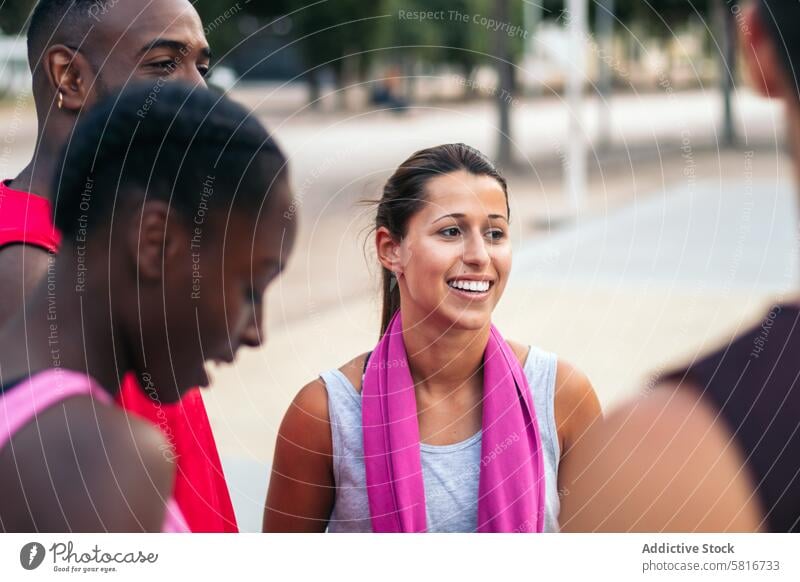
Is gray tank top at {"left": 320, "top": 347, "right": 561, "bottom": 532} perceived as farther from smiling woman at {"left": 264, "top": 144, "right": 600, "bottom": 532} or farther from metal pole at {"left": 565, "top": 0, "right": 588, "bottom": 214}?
metal pole at {"left": 565, "top": 0, "right": 588, "bottom": 214}

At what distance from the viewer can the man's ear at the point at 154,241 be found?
4.74ft

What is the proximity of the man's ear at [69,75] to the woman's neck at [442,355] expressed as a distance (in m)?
0.67

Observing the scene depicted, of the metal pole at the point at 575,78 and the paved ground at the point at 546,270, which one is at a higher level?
the metal pole at the point at 575,78

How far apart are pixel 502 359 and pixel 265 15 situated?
7.64ft

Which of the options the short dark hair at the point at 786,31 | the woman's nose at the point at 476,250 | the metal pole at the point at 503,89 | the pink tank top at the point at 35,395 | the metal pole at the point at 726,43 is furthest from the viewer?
the metal pole at the point at 726,43

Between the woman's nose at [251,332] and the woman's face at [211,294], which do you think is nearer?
the woman's face at [211,294]

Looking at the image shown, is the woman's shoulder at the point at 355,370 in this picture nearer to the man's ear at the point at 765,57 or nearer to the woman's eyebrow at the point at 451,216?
the woman's eyebrow at the point at 451,216

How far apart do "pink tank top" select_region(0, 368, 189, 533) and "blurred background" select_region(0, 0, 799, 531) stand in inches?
26.5

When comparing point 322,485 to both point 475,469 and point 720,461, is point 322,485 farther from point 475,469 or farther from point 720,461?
point 720,461

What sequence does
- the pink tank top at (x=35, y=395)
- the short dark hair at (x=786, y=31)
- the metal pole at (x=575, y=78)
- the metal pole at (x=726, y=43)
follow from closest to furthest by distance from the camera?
the short dark hair at (x=786, y=31) < the pink tank top at (x=35, y=395) < the metal pole at (x=726, y=43) < the metal pole at (x=575, y=78)

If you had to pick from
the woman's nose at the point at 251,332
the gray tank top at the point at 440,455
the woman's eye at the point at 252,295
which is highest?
the woman's eye at the point at 252,295

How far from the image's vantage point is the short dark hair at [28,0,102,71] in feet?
6.00

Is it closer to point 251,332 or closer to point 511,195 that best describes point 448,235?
point 511,195

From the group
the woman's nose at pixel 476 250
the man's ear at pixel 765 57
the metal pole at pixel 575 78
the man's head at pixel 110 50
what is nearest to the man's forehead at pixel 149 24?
the man's head at pixel 110 50
